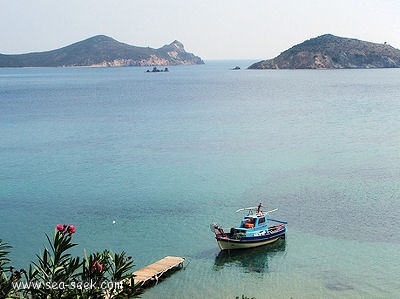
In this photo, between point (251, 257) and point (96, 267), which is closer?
point (96, 267)

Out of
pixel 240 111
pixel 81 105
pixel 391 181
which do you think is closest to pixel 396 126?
pixel 240 111

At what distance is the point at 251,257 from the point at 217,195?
10036 mm

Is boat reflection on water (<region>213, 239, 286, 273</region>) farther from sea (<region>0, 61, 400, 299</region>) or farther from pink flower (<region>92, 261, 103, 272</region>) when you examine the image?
pink flower (<region>92, 261, 103, 272</region>)

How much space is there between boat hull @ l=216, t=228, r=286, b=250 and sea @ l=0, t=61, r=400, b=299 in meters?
0.36

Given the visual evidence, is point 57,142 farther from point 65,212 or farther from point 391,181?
point 391,181

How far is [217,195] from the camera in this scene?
37.8 meters

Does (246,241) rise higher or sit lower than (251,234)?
lower

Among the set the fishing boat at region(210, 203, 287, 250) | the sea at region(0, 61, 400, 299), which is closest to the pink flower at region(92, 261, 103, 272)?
the sea at region(0, 61, 400, 299)

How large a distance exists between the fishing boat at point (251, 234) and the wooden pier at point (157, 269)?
256 centimetres

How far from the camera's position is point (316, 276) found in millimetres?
25125

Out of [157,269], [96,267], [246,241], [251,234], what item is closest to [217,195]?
[251,234]

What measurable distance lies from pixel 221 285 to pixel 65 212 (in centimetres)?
1405

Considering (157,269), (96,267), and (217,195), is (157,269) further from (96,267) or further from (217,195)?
(96,267)

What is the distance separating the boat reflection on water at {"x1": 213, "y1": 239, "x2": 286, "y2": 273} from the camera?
88.2 feet
